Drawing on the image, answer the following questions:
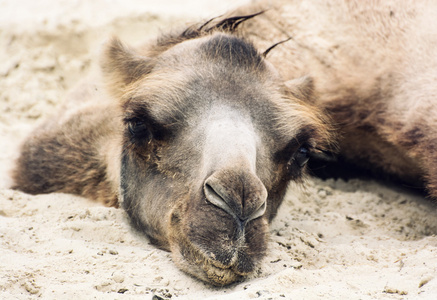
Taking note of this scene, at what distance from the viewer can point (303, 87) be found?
184 inches

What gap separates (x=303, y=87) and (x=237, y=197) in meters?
1.79

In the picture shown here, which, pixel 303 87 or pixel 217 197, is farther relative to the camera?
pixel 303 87

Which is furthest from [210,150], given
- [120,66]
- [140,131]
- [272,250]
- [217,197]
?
[120,66]

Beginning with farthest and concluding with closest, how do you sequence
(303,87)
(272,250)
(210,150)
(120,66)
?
1. (303,87)
2. (120,66)
3. (272,250)
4. (210,150)

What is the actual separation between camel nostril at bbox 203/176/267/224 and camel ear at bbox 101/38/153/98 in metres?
1.46

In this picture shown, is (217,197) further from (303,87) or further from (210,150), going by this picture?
(303,87)

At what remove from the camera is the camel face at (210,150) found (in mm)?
3234

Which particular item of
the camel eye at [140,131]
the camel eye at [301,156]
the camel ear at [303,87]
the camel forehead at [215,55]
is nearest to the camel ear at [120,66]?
the camel forehead at [215,55]

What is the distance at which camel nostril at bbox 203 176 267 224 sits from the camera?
3162mm

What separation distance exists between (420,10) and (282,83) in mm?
2035

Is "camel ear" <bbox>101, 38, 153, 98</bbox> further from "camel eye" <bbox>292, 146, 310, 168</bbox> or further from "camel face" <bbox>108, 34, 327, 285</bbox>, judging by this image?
"camel eye" <bbox>292, 146, 310, 168</bbox>

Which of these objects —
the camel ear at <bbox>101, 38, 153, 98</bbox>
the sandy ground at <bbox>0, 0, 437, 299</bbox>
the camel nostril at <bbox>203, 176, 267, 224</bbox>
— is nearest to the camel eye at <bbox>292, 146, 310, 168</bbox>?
the sandy ground at <bbox>0, 0, 437, 299</bbox>

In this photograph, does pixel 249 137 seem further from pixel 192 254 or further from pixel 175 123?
pixel 192 254

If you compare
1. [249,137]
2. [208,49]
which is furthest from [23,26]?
[249,137]
